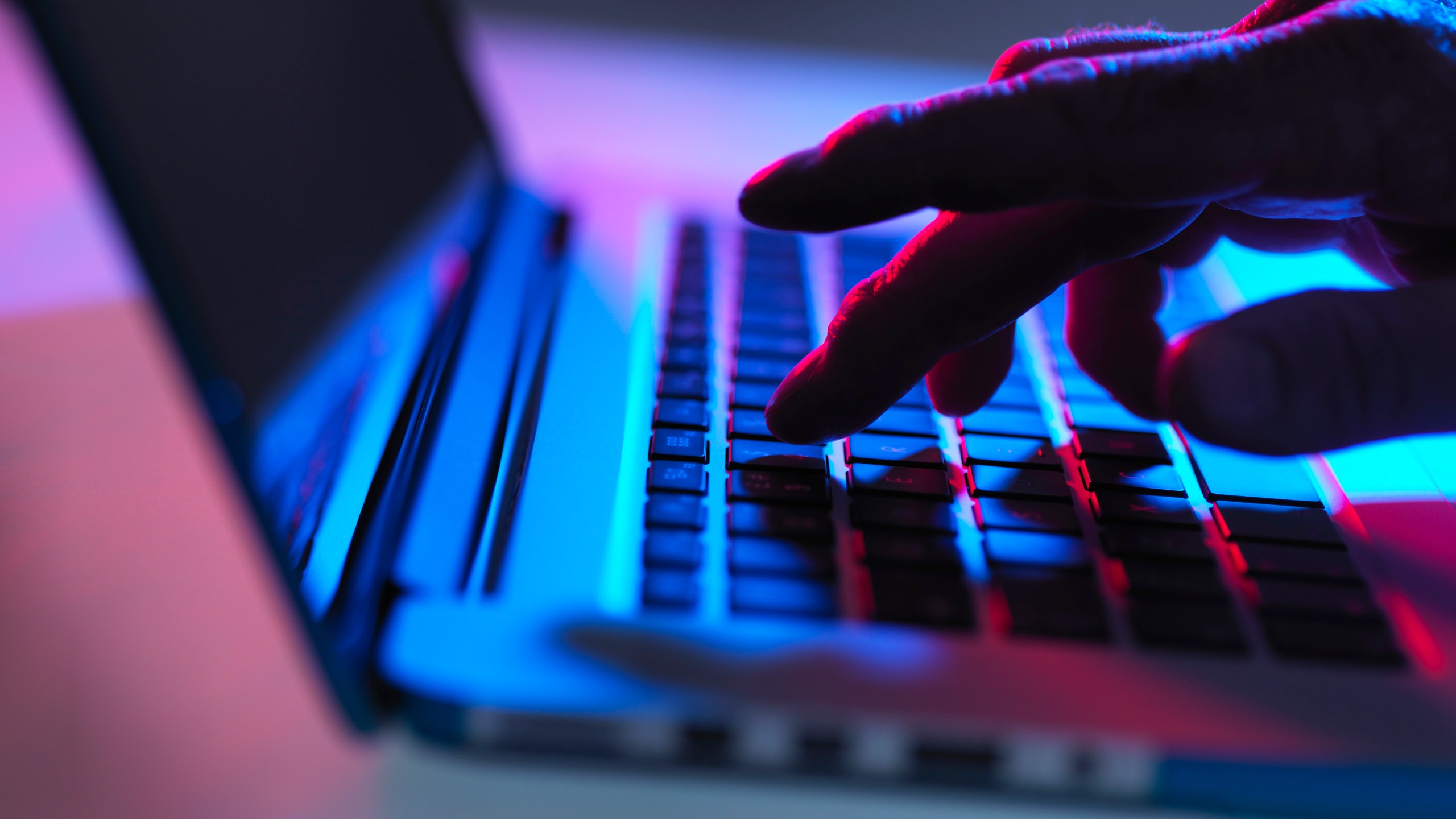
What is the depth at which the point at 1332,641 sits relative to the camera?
1.05ft

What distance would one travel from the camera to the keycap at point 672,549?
333 mm

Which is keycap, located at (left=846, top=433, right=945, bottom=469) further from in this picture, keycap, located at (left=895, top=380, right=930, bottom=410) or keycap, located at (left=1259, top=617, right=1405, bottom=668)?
keycap, located at (left=1259, top=617, right=1405, bottom=668)

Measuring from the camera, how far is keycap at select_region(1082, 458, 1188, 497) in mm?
392

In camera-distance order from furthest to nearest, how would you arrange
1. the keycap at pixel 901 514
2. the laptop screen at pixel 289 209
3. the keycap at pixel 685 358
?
the keycap at pixel 685 358, the keycap at pixel 901 514, the laptop screen at pixel 289 209

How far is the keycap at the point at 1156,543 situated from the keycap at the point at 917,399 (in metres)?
0.11

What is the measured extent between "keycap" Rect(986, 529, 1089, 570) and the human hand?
67mm

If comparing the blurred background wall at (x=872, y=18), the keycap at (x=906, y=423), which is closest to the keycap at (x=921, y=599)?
the keycap at (x=906, y=423)

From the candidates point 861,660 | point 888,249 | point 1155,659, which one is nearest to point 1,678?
point 861,660

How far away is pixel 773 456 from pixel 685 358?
0.32 feet

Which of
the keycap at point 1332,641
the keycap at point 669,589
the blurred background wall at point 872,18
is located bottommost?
the keycap at point 1332,641

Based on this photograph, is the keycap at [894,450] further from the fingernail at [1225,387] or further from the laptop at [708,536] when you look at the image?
the fingernail at [1225,387]

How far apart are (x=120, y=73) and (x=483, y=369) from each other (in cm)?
21

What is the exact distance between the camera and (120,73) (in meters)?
0.27

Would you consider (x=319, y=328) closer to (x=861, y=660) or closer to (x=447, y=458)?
(x=447, y=458)
